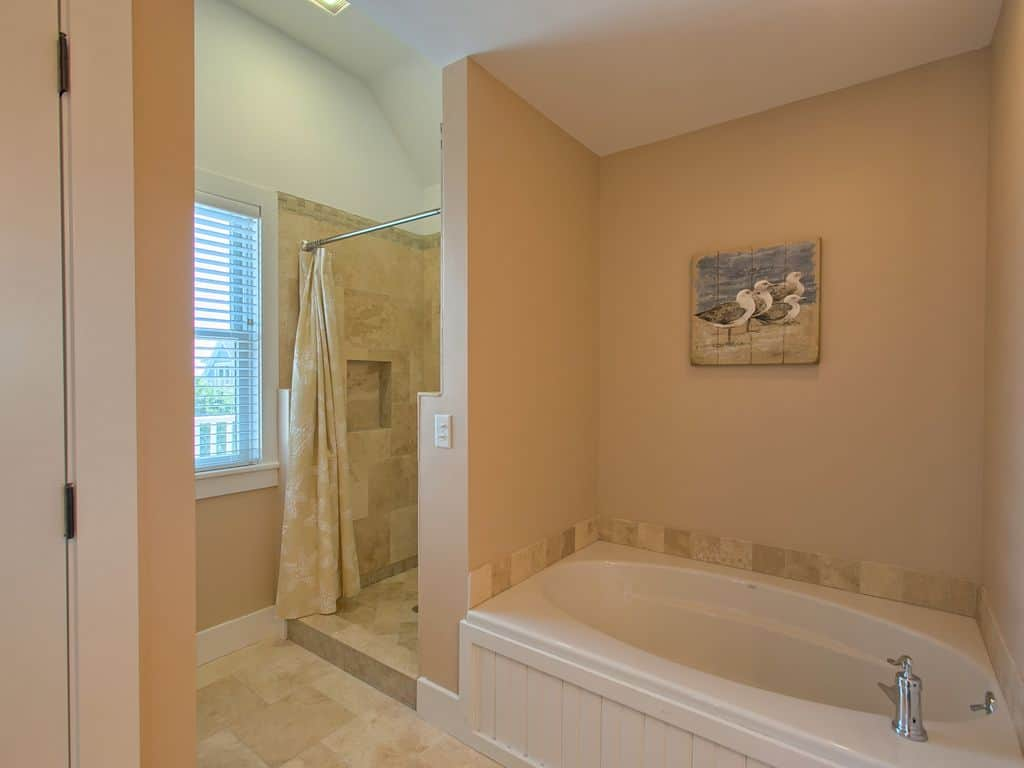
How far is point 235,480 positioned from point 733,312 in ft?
7.96

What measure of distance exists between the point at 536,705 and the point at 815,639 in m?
1.06

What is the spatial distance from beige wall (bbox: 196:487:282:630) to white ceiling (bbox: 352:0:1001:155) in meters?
2.16

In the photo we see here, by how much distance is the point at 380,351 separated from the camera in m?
3.13

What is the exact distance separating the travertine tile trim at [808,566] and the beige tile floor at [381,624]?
1068 millimetres

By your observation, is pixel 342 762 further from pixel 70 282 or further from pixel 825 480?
pixel 825 480

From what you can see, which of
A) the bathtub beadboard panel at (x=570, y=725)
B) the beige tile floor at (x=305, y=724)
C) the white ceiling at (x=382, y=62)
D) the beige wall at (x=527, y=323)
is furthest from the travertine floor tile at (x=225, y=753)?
the white ceiling at (x=382, y=62)

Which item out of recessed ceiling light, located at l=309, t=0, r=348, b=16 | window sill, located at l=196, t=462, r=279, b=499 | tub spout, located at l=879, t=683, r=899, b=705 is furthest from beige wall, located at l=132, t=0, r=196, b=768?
tub spout, located at l=879, t=683, r=899, b=705

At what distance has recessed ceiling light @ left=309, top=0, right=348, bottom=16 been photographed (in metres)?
2.37

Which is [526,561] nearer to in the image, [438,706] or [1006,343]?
[438,706]

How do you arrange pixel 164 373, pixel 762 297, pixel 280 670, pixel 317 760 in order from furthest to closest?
1. pixel 280 670
2. pixel 762 297
3. pixel 317 760
4. pixel 164 373

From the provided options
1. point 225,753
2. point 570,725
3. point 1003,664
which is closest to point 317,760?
point 225,753

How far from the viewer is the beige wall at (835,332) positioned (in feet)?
5.92

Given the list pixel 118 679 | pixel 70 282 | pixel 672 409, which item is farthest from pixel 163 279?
pixel 672 409

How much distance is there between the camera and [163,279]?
109 centimetres
